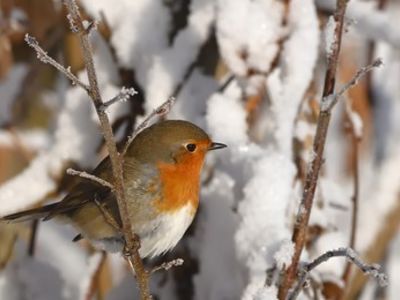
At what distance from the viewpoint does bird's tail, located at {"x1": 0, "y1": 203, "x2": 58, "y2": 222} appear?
2.40 metres

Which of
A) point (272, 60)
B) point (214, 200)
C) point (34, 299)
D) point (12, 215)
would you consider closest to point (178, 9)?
point (272, 60)

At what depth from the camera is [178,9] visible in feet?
8.59

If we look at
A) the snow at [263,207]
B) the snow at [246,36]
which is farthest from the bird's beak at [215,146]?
the snow at [246,36]

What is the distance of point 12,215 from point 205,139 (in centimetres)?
55

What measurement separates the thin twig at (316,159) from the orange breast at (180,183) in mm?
478

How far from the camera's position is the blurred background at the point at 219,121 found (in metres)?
2.29

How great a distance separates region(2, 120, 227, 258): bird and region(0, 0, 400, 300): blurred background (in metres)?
0.13

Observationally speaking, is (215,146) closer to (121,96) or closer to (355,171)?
(355,171)

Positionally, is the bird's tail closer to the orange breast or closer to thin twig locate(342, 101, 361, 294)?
the orange breast

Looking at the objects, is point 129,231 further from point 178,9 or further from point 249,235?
point 178,9

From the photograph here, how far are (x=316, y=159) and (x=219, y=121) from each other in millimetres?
691

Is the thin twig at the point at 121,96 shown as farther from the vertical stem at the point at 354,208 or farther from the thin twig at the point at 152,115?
the vertical stem at the point at 354,208

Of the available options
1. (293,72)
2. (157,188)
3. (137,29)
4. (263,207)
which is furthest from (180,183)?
(137,29)

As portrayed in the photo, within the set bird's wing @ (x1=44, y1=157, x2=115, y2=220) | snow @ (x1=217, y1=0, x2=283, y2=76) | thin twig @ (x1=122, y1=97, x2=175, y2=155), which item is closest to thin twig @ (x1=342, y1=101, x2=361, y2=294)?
snow @ (x1=217, y1=0, x2=283, y2=76)
